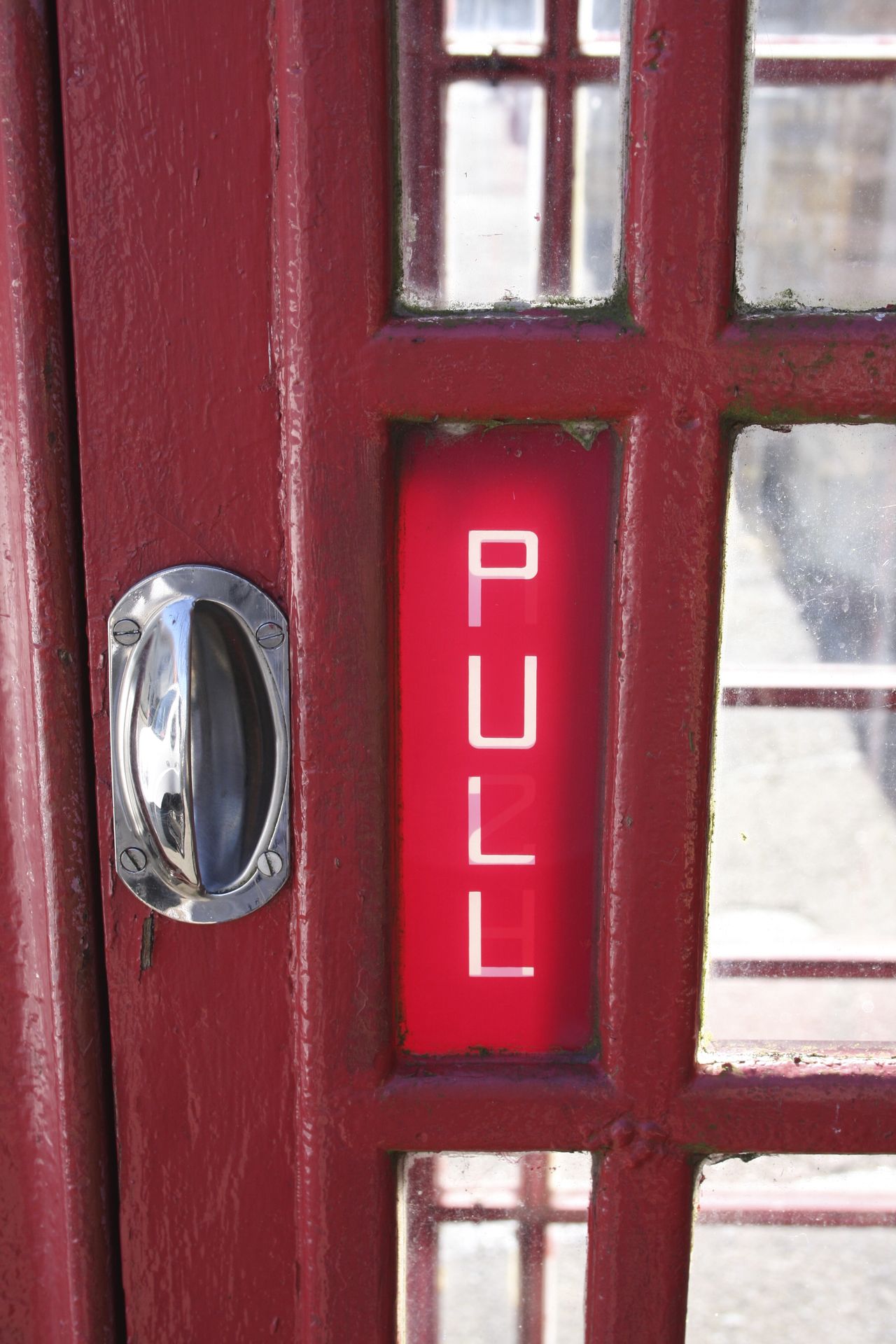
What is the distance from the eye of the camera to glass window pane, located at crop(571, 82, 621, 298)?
0.60 metres

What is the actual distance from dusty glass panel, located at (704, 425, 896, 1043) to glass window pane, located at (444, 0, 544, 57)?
265 mm

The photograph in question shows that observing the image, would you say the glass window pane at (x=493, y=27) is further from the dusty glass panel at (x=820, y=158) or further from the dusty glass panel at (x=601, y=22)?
the dusty glass panel at (x=820, y=158)

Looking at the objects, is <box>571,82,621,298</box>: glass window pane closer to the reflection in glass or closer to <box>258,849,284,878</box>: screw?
the reflection in glass

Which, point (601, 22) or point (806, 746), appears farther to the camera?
point (806, 746)

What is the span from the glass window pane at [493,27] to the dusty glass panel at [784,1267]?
74 cm

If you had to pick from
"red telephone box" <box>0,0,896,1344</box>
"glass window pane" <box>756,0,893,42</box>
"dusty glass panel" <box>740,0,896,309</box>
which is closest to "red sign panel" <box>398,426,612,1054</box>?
"red telephone box" <box>0,0,896,1344</box>

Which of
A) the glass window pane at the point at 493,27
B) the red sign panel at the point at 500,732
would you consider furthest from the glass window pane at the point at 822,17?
the red sign panel at the point at 500,732

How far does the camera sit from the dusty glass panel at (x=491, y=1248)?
71cm

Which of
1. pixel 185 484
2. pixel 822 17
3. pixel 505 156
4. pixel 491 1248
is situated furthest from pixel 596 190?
pixel 491 1248

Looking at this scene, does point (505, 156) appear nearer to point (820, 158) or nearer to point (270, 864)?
point (820, 158)

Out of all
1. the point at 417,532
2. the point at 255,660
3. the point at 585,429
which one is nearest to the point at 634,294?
the point at 585,429

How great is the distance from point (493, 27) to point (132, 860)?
0.54 metres

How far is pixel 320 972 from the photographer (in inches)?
25.2

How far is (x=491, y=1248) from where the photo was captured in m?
0.72
